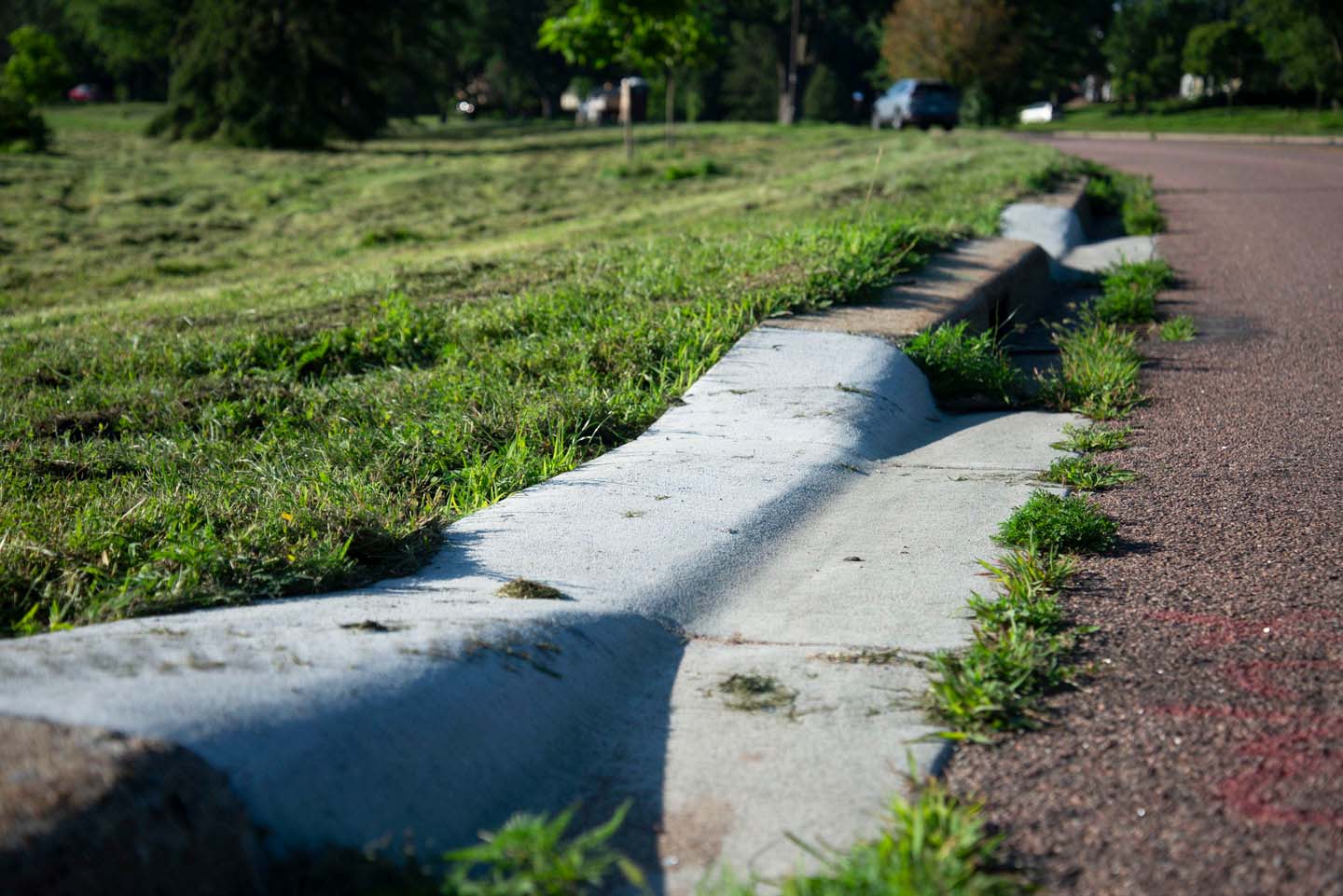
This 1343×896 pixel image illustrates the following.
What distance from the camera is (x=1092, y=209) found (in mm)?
13492

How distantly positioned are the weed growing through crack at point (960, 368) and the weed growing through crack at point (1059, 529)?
1894 millimetres

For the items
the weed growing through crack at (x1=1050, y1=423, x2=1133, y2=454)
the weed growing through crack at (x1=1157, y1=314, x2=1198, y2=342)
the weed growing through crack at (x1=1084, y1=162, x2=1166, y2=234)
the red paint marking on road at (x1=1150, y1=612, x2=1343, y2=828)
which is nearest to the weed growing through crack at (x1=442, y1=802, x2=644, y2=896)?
the red paint marking on road at (x1=1150, y1=612, x2=1343, y2=828)

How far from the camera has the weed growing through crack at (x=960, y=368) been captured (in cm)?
580

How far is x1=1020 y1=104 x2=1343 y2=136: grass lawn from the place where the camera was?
107 feet

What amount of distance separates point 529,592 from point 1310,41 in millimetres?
44048

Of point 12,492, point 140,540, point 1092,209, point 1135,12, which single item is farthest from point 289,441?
point 1135,12

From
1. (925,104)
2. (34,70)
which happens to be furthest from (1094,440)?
(34,70)

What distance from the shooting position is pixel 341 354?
6.82 meters

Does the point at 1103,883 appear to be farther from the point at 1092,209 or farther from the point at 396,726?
the point at 1092,209

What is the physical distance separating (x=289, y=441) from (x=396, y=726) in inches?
114

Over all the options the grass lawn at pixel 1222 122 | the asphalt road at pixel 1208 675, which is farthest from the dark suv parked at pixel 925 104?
the asphalt road at pixel 1208 675

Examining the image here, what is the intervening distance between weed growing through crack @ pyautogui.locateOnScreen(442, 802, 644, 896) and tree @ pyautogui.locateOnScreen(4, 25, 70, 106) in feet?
124

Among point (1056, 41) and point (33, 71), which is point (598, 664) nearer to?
point (33, 71)

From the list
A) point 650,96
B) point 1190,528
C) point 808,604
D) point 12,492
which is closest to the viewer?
point 808,604
